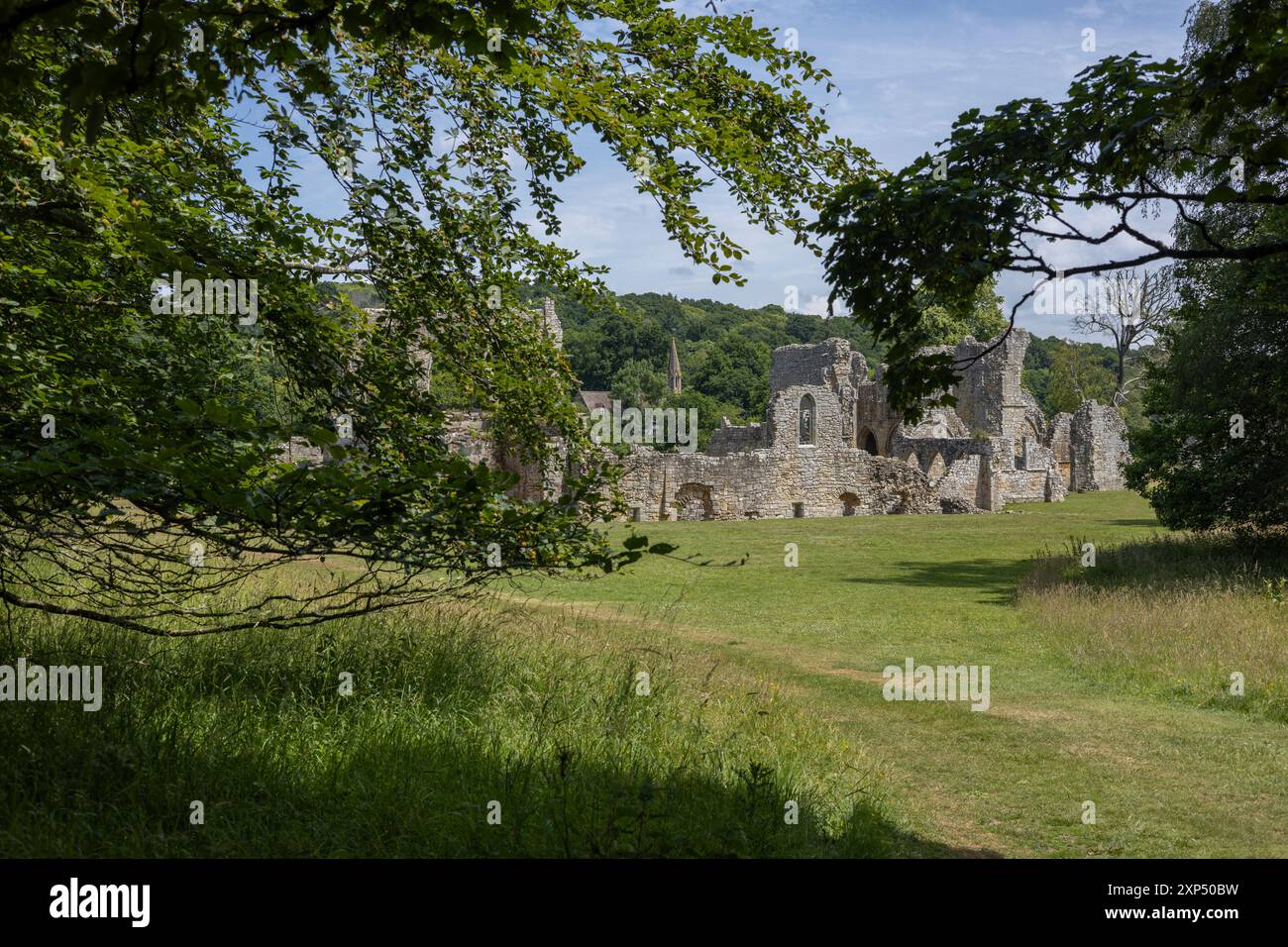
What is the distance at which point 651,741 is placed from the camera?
6676 mm

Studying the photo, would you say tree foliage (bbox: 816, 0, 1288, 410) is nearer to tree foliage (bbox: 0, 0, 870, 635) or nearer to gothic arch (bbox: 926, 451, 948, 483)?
tree foliage (bbox: 0, 0, 870, 635)

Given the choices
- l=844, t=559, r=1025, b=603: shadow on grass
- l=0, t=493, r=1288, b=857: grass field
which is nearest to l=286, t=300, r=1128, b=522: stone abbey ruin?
l=844, t=559, r=1025, b=603: shadow on grass

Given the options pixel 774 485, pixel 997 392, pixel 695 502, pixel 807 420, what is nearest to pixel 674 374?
pixel 807 420

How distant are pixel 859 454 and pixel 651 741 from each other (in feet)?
100

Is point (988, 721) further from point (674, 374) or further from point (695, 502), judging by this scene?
point (674, 374)

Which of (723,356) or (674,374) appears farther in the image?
(723,356)

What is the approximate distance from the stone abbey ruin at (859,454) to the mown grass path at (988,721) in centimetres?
1044

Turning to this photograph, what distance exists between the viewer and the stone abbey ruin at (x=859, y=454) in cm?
3391

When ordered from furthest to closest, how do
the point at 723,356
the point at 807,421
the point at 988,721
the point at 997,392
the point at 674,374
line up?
the point at 723,356 < the point at 674,374 < the point at 997,392 < the point at 807,421 < the point at 988,721

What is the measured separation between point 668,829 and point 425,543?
6.37ft

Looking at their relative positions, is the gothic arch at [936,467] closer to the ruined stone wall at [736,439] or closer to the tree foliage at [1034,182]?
the ruined stone wall at [736,439]

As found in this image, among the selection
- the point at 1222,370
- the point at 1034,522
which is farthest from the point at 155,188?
the point at 1034,522

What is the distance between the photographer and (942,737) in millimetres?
8188
